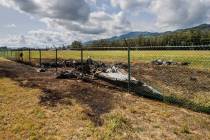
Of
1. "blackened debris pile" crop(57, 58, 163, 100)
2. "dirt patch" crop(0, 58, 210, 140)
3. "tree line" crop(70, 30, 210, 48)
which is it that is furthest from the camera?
"tree line" crop(70, 30, 210, 48)

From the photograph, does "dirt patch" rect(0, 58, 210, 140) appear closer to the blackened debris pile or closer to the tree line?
the blackened debris pile

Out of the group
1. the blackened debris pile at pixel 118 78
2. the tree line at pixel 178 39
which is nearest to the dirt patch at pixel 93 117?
the blackened debris pile at pixel 118 78

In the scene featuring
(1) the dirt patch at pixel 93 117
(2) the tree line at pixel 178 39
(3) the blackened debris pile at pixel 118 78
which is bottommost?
(1) the dirt patch at pixel 93 117

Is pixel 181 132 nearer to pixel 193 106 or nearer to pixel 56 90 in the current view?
pixel 193 106

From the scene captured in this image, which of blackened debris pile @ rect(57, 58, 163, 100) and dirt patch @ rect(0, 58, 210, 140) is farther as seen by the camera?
blackened debris pile @ rect(57, 58, 163, 100)

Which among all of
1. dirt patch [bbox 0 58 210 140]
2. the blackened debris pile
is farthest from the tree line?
dirt patch [bbox 0 58 210 140]

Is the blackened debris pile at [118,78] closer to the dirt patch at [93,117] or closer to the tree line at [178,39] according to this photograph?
the dirt patch at [93,117]

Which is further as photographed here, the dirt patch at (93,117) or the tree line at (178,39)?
the tree line at (178,39)

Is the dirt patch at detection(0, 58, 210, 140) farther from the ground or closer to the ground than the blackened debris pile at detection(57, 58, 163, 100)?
closer to the ground

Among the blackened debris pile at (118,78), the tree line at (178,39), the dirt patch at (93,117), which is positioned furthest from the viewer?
the tree line at (178,39)

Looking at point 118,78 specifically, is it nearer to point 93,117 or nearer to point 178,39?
point 93,117

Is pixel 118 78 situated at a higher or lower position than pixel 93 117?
higher

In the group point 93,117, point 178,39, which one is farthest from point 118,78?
point 178,39

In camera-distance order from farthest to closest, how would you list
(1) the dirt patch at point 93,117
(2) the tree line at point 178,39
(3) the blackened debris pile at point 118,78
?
1. (2) the tree line at point 178,39
2. (3) the blackened debris pile at point 118,78
3. (1) the dirt patch at point 93,117
